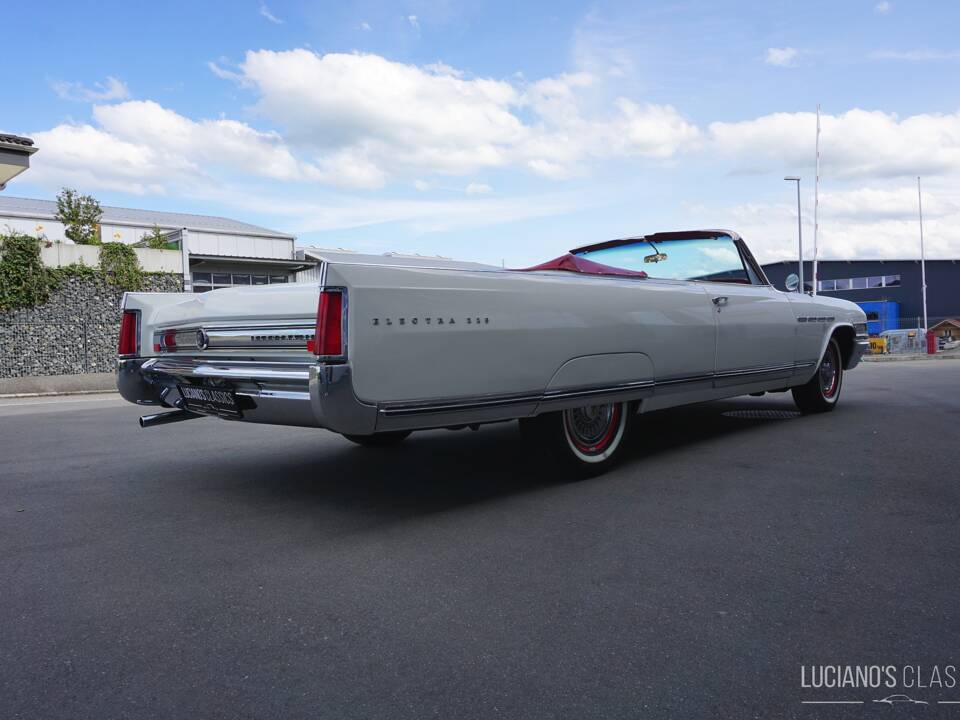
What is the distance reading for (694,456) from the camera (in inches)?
204

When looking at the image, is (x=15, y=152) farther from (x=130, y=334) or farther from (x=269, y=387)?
(x=269, y=387)

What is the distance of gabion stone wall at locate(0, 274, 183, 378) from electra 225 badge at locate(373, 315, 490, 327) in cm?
1662

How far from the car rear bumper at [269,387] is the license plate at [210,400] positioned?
3cm

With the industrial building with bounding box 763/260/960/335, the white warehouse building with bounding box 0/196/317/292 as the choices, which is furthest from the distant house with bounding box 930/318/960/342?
the white warehouse building with bounding box 0/196/317/292

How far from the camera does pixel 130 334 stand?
4625mm

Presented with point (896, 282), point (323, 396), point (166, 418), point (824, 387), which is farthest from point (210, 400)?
point (896, 282)

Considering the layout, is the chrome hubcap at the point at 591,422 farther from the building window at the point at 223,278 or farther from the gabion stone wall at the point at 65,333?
the building window at the point at 223,278

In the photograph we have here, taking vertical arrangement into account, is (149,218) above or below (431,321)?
above

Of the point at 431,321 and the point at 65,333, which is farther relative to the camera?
the point at 65,333

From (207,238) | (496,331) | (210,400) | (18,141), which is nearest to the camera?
(496,331)

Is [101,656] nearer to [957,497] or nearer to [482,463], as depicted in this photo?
[482,463]

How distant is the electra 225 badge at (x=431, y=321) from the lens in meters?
3.23

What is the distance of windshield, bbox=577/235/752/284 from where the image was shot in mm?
5816

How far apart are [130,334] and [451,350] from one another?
2382 mm
